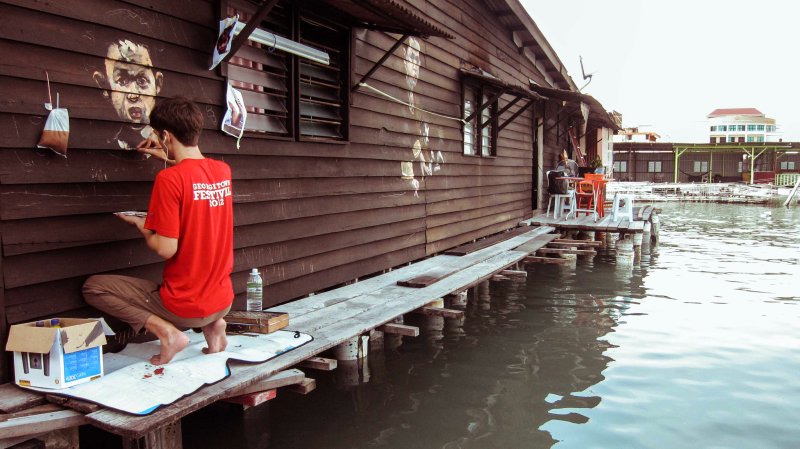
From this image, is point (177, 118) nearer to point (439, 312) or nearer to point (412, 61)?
Answer: point (439, 312)

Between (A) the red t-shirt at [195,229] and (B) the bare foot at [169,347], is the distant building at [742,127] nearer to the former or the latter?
(A) the red t-shirt at [195,229]

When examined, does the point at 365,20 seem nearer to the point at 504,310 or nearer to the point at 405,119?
the point at 405,119

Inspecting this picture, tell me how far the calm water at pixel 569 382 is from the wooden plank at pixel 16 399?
122 cm

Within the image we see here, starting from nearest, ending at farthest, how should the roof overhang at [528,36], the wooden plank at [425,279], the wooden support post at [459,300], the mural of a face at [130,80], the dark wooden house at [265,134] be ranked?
the dark wooden house at [265,134] < the mural of a face at [130,80] < the wooden plank at [425,279] < the wooden support post at [459,300] < the roof overhang at [528,36]

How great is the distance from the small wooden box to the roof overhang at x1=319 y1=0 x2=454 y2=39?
3.00 m

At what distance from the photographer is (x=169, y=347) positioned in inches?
142

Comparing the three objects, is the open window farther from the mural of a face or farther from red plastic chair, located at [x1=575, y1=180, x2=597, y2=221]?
the mural of a face

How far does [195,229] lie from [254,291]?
5.09 feet

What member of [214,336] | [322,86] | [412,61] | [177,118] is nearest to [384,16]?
[322,86]

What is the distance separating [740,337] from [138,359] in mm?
6532

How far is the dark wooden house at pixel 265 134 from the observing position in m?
3.59

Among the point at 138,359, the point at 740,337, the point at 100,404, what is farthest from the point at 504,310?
the point at 100,404

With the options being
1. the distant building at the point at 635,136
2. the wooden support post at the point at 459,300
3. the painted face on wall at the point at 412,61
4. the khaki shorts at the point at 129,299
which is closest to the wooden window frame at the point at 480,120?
the painted face on wall at the point at 412,61

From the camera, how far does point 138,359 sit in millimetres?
3834
